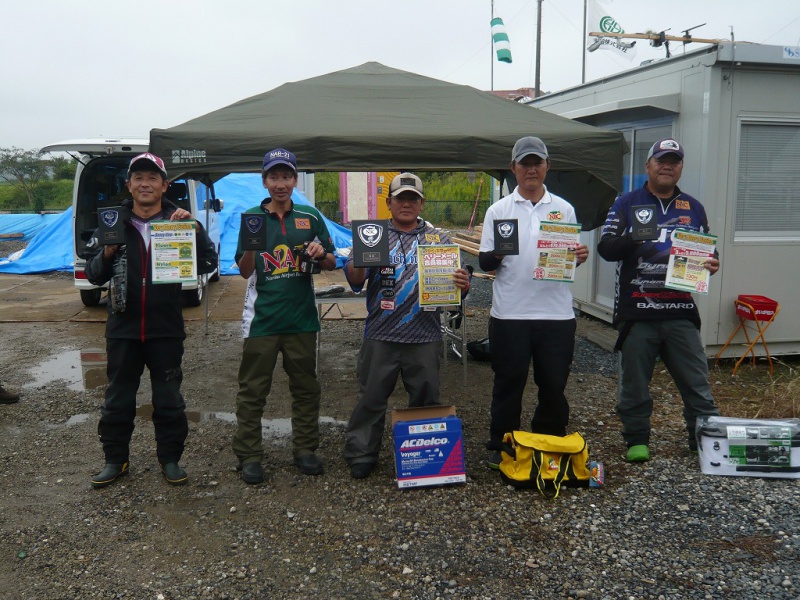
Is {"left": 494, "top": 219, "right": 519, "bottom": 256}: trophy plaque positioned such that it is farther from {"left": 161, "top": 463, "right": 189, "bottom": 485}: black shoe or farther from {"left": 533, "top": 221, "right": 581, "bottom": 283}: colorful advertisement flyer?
{"left": 161, "top": 463, "right": 189, "bottom": 485}: black shoe

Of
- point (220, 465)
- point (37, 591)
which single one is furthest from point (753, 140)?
point (37, 591)

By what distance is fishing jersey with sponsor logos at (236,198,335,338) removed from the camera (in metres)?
4.07

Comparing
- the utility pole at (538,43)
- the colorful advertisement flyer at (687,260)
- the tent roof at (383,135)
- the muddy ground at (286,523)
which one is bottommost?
the muddy ground at (286,523)

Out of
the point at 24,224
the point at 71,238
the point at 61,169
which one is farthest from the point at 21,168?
the point at 71,238

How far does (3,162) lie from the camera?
2933cm

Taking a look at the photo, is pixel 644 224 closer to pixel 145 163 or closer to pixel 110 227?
pixel 145 163

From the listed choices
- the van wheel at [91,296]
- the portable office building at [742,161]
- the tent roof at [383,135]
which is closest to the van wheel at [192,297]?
the van wheel at [91,296]

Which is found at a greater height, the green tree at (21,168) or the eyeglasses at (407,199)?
the green tree at (21,168)

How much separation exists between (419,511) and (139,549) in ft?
Answer: 4.73

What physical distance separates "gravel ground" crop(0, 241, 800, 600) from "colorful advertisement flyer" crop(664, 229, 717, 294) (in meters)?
1.16

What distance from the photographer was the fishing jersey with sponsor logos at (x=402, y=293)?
407 cm

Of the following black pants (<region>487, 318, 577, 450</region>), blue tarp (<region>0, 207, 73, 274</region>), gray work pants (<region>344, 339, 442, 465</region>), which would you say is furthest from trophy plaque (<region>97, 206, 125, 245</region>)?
blue tarp (<region>0, 207, 73, 274</region>)

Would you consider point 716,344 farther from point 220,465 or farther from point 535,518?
point 220,465

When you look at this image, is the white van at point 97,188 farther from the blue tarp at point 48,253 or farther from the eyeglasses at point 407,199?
the eyeglasses at point 407,199
